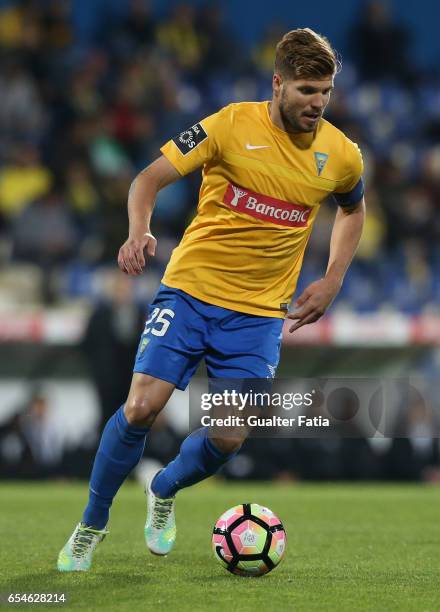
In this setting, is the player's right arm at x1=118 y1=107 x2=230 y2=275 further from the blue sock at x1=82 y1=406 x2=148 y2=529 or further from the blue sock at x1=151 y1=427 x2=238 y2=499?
the blue sock at x1=151 y1=427 x2=238 y2=499

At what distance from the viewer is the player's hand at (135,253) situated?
471cm

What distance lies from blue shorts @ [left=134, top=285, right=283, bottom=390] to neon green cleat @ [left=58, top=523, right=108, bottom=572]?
76 centimetres

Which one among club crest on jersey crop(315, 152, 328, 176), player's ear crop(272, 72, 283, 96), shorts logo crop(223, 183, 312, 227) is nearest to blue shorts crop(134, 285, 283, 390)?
shorts logo crop(223, 183, 312, 227)

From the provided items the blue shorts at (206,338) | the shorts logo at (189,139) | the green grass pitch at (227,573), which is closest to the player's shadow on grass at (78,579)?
the green grass pitch at (227,573)

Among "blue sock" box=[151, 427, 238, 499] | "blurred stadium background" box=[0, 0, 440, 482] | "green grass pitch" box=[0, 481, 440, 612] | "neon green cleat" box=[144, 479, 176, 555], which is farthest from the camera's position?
"blurred stadium background" box=[0, 0, 440, 482]

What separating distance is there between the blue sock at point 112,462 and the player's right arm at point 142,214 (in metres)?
0.81

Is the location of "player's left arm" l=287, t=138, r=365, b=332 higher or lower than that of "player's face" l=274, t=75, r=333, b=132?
lower

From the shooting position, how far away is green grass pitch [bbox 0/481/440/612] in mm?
4492

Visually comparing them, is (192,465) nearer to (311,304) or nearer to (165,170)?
(311,304)

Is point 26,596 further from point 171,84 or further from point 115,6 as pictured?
point 115,6

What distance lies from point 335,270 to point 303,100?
801 millimetres

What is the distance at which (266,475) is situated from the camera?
1188 centimetres

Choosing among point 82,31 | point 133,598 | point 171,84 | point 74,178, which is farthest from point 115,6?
point 133,598

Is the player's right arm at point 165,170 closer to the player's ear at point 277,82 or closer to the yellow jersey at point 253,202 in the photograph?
the yellow jersey at point 253,202
